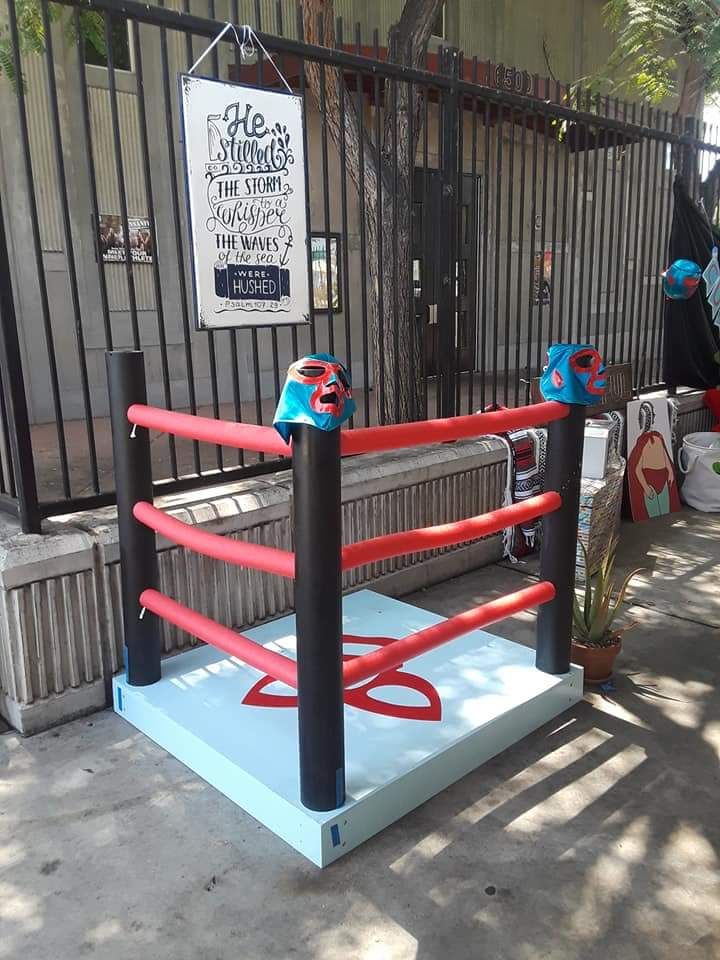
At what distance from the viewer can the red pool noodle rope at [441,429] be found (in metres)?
2.11

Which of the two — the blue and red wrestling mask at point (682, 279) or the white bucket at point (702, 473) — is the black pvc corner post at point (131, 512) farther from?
the blue and red wrestling mask at point (682, 279)

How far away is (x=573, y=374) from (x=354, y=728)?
140 cm

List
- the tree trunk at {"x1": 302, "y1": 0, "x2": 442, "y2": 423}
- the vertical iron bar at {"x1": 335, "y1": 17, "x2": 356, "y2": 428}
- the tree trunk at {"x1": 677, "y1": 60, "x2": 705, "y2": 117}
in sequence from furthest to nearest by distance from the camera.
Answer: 1. the tree trunk at {"x1": 677, "y1": 60, "x2": 705, "y2": 117}
2. the tree trunk at {"x1": 302, "y1": 0, "x2": 442, "y2": 423}
3. the vertical iron bar at {"x1": 335, "y1": 17, "x2": 356, "y2": 428}

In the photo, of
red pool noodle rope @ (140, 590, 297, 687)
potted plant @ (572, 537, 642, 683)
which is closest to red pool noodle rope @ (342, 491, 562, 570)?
red pool noodle rope @ (140, 590, 297, 687)

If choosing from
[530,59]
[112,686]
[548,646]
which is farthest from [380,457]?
[530,59]

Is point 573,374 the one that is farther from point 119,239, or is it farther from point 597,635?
point 119,239

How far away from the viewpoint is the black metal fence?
3.07m

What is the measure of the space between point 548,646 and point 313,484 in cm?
141

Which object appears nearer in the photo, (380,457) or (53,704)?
(53,704)

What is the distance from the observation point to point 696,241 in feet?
20.5

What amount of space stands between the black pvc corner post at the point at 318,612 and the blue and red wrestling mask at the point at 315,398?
0.14 ft

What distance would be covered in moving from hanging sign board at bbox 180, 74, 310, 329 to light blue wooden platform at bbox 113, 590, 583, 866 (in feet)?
4.64

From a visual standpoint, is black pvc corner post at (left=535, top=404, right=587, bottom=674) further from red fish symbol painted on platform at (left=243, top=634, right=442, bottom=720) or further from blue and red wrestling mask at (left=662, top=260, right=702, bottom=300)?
blue and red wrestling mask at (left=662, top=260, right=702, bottom=300)

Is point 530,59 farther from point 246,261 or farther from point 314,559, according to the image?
point 314,559
